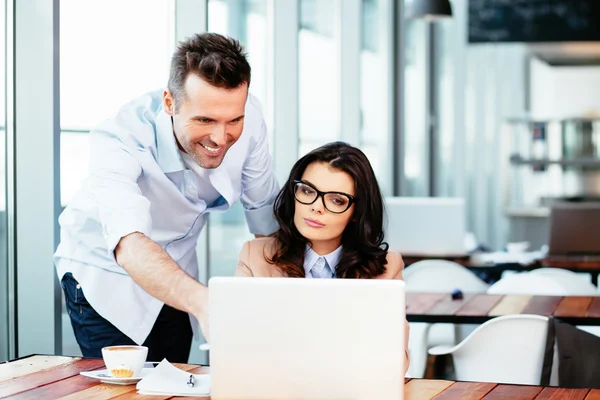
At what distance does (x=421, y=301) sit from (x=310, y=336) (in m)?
2.00

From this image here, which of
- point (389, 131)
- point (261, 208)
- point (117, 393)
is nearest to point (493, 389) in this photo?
point (117, 393)

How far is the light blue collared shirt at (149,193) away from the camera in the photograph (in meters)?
2.46

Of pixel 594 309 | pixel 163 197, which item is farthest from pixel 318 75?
pixel 163 197

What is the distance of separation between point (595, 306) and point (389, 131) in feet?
14.9

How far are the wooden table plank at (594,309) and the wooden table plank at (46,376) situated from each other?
5.80 ft

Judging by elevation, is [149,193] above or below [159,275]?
above

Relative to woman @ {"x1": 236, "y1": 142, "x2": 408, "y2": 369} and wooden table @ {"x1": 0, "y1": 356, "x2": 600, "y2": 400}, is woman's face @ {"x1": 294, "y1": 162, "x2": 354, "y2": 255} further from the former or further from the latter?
wooden table @ {"x1": 0, "y1": 356, "x2": 600, "y2": 400}

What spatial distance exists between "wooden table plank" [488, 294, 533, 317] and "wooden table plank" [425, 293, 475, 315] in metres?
0.13

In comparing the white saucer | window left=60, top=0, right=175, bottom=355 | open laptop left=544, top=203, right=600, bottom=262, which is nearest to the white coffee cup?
the white saucer

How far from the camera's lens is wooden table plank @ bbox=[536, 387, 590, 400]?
2.00 metres

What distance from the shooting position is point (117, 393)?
201 centimetres

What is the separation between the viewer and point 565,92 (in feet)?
35.7

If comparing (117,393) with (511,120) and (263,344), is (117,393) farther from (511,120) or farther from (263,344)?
(511,120)

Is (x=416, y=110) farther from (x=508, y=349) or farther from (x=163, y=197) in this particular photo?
(x=163, y=197)
